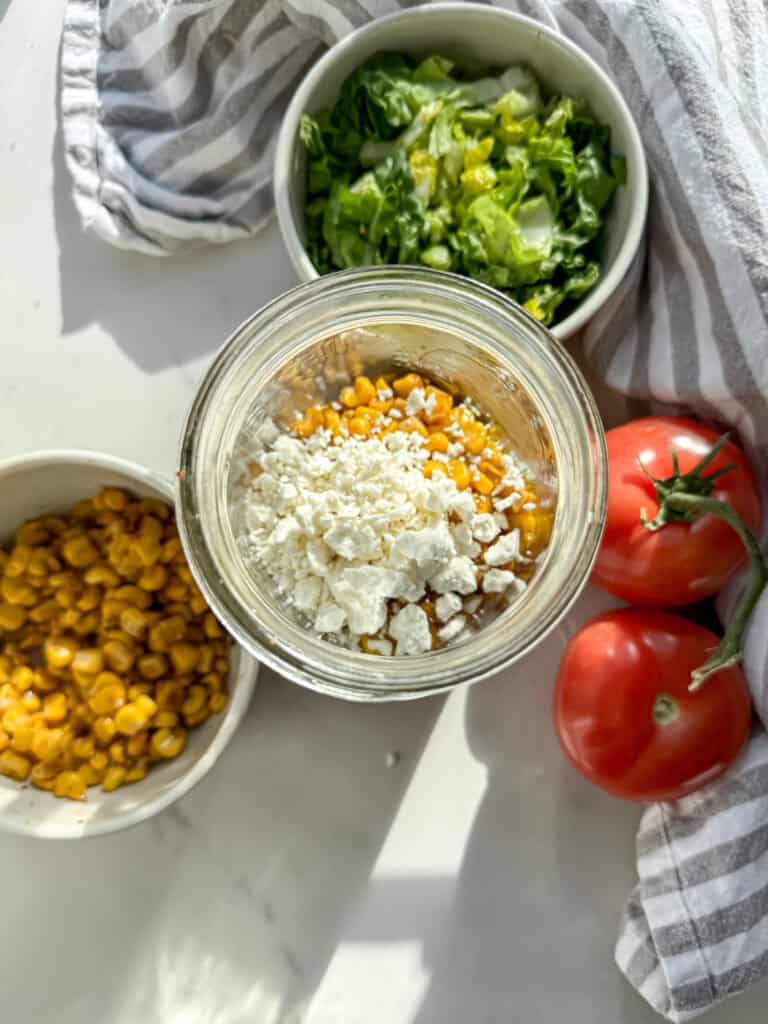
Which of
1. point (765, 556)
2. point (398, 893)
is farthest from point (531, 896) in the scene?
point (765, 556)

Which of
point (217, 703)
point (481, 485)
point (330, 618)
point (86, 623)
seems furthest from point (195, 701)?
point (481, 485)

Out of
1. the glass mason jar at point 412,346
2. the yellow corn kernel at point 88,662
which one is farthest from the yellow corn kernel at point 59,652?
the glass mason jar at point 412,346

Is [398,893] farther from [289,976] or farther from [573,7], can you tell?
[573,7]

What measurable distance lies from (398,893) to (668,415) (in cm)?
51

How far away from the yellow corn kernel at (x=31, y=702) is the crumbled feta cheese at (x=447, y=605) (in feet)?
1.29

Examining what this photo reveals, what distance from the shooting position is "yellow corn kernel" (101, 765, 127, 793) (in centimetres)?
92

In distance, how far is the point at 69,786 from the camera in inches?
36.0

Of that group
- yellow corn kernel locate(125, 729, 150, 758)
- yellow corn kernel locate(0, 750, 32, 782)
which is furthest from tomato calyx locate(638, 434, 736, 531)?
yellow corn kernel locate(0, 750, 32, 782)

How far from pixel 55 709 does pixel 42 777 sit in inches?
2.3

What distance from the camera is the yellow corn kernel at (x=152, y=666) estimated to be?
933 mm

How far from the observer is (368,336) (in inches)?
34.1

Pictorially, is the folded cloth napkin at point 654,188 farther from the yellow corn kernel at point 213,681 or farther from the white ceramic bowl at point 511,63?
the yellow corn kernel at point 213,681

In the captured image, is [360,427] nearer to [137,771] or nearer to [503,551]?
[503,551]

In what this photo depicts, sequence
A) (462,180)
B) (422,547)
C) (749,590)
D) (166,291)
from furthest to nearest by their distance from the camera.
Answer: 1. (166,291)
2. (462,180)
3. (749,590)
4. (422,547)
